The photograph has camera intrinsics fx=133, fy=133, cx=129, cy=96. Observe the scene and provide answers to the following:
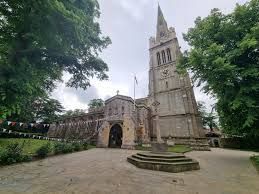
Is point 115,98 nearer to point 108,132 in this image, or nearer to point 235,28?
point 108,132

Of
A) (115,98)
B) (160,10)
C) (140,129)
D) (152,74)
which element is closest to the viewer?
(140,129)

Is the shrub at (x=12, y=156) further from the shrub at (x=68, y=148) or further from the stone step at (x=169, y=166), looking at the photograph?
the stone step at (x=169, y=166)

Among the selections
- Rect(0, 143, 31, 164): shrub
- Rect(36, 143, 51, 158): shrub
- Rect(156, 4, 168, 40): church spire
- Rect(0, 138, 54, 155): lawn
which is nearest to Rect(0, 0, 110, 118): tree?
Rect(0, 143, 31, 164): shrub

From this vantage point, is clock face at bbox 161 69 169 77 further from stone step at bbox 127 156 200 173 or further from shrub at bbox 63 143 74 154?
stone step at bbox 127 156 200 173

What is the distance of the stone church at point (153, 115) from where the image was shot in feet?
64.2

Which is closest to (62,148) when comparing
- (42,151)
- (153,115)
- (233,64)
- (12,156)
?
(42,151)

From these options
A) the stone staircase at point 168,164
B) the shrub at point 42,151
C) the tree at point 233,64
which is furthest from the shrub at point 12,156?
the tree at point 233,64

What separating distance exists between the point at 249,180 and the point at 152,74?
28.1 meters

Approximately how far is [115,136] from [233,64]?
660 inches

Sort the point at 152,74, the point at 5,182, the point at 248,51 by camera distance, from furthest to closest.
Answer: the point at 152,74
the point at 248,51
the point at 5,182

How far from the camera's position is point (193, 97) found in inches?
1019

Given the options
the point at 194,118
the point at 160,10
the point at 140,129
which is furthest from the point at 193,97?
the point at 160,10

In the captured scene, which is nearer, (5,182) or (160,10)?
(5,182)

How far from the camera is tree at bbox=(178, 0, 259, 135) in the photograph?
8.03 m
